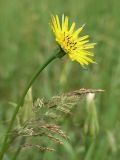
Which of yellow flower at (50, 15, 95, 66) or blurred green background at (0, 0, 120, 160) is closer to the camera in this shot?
yellow flower at (50, 15, 95, 66)

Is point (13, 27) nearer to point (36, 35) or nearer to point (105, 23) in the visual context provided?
point (36, 35)

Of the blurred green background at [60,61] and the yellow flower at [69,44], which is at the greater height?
the blurred green background at [60,61]

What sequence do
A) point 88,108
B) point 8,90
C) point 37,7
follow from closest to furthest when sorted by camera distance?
point 88,108
point 8,90
point 37,7

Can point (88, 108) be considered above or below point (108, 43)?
below

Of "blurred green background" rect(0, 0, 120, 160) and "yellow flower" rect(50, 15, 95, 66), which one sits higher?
"blurred green background" rect(0, 0, 120, 160)

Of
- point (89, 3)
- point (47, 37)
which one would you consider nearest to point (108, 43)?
point (47, 37)

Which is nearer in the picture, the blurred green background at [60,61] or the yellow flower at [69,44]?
the yellow flower at [69,44]

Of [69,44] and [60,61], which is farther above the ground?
[60,61]

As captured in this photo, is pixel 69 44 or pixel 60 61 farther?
pixel 60 61
